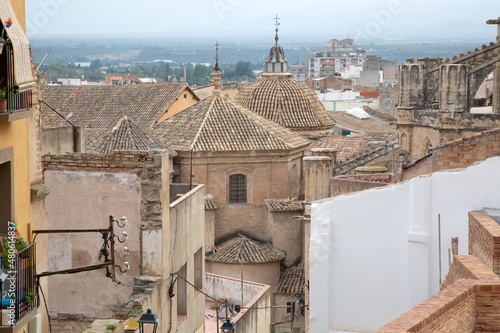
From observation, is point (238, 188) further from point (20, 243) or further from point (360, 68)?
point (360, 68)

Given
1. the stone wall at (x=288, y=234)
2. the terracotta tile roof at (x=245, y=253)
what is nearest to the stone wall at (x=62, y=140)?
the terracotta tile roof at (x=245, y=253)

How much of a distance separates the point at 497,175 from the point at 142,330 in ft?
21.7

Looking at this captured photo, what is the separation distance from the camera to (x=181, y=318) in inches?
728

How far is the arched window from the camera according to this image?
111 feet

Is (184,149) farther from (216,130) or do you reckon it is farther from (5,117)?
(5,117)

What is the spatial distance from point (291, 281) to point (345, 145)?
9711 mm

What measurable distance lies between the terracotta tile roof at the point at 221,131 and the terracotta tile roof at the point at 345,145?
9.07 feet

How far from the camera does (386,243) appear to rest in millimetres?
15180

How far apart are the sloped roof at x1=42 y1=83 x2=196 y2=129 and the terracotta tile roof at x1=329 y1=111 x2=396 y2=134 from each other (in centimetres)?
1410

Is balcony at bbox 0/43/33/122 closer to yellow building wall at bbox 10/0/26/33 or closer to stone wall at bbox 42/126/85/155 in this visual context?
yellow building wall at bbox 10/0/26/33

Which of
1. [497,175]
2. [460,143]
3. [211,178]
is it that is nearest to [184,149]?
[211,178]

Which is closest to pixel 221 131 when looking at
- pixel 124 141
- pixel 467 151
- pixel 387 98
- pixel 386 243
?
pixel 124 141

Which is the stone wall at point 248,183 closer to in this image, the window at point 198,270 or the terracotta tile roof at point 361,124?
the window at point 198,270

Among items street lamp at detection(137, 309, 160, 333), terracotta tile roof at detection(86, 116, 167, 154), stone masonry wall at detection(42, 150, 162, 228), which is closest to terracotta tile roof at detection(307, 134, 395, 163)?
terracotta tile roof at detection(86, 116, 167, 154)
